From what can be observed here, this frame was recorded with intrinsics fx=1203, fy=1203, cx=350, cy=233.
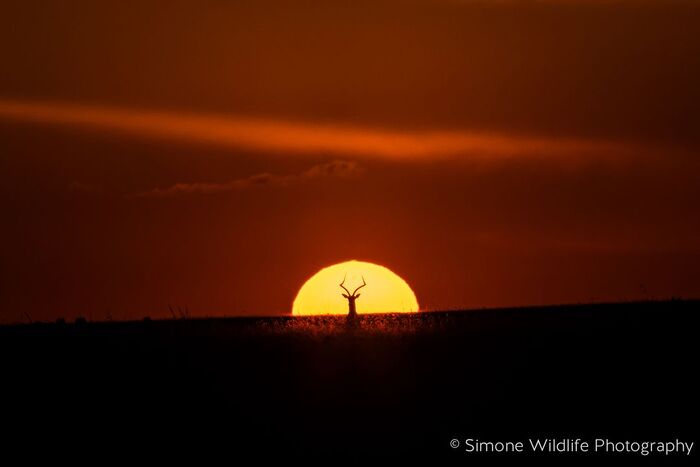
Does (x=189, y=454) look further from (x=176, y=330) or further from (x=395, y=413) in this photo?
(x=176, y=330)

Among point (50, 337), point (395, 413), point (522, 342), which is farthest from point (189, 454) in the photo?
point (50, 337)

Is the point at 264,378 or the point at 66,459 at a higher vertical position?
the point at 264,378

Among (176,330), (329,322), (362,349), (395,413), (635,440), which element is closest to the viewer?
(635,440)

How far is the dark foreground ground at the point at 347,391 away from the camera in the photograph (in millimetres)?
23219

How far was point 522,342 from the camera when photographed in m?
33.3

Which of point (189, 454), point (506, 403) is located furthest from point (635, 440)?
point (189, 454)

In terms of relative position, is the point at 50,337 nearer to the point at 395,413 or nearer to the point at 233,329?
the point at 233,329

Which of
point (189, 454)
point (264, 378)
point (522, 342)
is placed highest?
point (522, 342)

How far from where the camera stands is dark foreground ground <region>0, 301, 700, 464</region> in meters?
23.2

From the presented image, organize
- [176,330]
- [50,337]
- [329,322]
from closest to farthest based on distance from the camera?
[50,337]
[176,330]
[329,322]

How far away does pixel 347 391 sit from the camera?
26.6 meters

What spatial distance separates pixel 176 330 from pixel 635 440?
23.7 meters

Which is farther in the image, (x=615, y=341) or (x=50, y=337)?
(x=50, y=337)

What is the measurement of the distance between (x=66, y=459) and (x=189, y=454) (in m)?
2.39
